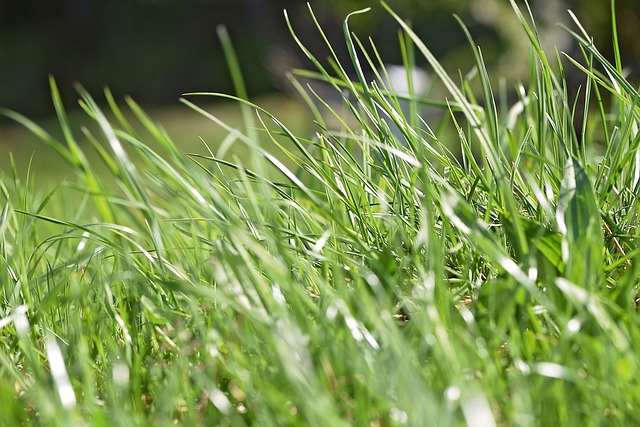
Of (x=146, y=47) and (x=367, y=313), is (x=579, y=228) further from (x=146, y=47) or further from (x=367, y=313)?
(x=146, y=47)

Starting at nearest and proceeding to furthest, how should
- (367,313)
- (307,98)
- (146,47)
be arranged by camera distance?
1. (367,313)
2. (307,98)
3. (146,47)

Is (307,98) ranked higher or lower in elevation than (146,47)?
higher

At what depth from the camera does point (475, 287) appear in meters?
0.60

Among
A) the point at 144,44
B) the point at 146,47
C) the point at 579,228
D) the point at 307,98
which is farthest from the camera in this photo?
the point at 144,44

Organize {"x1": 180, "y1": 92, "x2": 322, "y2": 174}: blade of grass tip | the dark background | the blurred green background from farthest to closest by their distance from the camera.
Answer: the dark background → the blurred green background → {"x1": 180, "y1": 92, "x2": 322, "y2": 174}: blade of grass tip

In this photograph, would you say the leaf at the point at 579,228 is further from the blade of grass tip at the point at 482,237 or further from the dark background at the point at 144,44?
the dark background at the point at 144,44

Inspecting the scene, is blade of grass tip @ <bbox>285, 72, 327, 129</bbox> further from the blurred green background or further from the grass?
the blurred green background

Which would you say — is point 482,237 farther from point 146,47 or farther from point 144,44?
point 144,44

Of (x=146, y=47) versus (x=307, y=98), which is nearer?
(x=307, y=98)

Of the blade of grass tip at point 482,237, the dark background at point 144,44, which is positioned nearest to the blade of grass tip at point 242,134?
the blade of grass tip at point 482,237

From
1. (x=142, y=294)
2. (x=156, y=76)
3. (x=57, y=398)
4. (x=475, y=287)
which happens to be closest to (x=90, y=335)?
(x=142, y=294)

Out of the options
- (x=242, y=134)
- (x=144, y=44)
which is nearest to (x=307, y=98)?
(x=242, y=134)

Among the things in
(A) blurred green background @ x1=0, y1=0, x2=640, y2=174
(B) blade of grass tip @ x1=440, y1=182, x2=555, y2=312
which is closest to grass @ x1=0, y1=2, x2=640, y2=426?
→ (B) blade of grass tip @ x1=440, y1=182, x2=555, y2=312

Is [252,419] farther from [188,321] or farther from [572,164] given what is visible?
[572,164]
